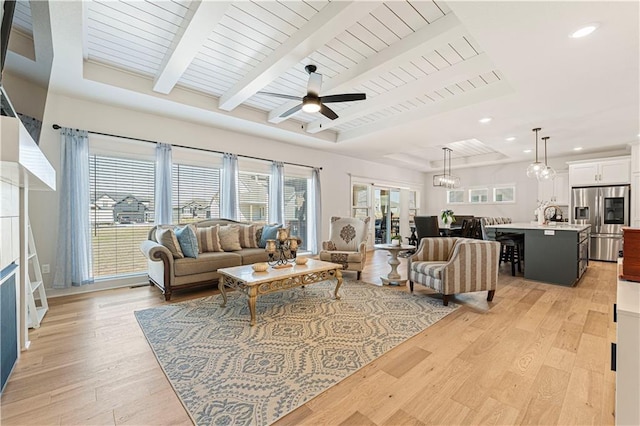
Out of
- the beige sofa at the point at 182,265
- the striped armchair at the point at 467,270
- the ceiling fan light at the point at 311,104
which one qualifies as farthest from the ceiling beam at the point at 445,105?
the beige sofa at the point at 182,265

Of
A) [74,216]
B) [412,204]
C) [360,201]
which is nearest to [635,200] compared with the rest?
[412,204]

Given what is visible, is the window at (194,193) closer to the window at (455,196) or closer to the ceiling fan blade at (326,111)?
the ceiling fan blade at (326,111)

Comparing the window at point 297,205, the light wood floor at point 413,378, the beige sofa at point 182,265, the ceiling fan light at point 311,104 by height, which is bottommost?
the light wood floor at point 413,378

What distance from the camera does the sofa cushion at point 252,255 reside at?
4277 mm

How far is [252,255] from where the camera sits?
14.3 feet

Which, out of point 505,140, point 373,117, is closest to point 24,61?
point 373,117

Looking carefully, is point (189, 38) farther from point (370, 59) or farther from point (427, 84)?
point (427, 84)

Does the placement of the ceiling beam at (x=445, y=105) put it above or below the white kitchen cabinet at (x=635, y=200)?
above

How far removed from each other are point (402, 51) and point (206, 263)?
3.50 m

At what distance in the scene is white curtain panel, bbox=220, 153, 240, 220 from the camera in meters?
5.02

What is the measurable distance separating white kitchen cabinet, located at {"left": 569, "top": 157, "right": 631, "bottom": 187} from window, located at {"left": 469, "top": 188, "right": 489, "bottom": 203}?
227cm

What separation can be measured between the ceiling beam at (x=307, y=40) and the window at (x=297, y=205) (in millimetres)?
2791

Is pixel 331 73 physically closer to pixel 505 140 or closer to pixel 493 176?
pixel 505 140

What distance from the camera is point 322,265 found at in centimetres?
348
